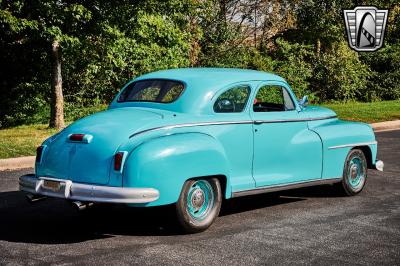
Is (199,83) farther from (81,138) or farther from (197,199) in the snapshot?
(81,138)

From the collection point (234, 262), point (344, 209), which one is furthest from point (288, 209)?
point (234, 262)

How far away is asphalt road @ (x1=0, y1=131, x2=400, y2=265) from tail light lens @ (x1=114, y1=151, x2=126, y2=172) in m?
0.71

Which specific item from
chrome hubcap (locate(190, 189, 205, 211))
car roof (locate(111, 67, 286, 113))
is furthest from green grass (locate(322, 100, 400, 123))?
chrome hubcap (locate(190, 189, 205, 211))

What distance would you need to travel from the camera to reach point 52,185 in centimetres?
655

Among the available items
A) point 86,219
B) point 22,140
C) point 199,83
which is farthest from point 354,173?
point 22,140

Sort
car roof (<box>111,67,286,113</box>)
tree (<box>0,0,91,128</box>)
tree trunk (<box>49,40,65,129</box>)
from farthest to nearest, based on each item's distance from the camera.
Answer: tree trunk (<box>49,40,65,129</box>), tree (<box>0,0,91,128</box>), car roof (<box>111,67,286,113</box>)

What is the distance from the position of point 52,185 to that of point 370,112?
16.8 metres

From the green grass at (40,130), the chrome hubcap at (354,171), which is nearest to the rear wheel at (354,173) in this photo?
the chrome hubcap at (354,171)

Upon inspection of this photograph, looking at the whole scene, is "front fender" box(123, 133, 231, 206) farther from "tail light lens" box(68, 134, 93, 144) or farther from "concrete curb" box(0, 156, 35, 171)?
"concrete curb" box(0, 156, 35, 171)

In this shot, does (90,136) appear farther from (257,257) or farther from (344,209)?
(344,209)

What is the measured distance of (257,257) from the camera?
5820mm

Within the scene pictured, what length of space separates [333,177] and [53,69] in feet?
36.2

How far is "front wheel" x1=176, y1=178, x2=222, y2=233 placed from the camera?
259 inches

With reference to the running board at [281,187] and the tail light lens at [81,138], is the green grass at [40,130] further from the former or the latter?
the running board at [281,187]
